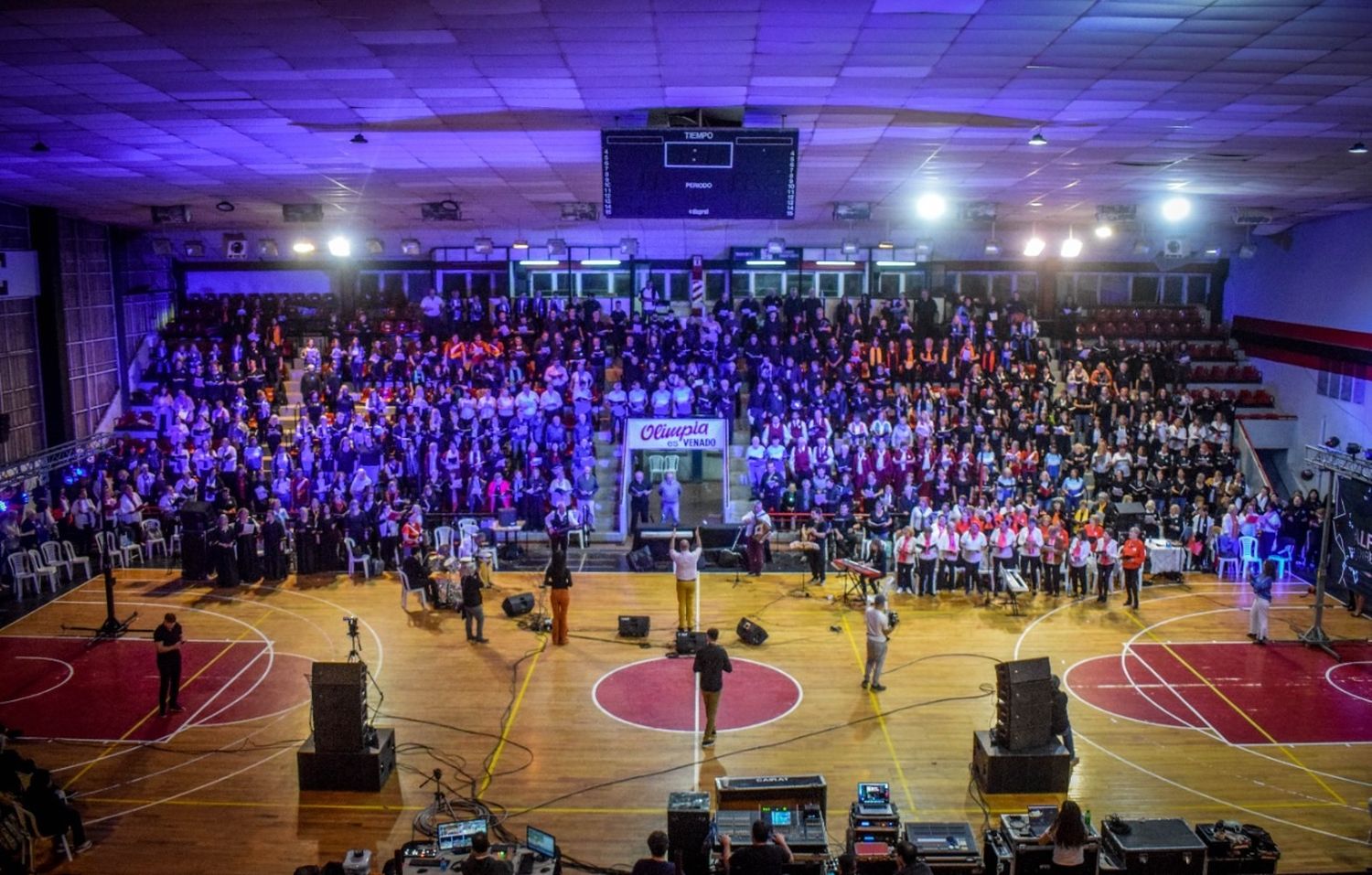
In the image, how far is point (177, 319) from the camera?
30.8 metres

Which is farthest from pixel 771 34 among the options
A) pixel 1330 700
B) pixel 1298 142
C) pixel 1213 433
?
pixel 1213 433

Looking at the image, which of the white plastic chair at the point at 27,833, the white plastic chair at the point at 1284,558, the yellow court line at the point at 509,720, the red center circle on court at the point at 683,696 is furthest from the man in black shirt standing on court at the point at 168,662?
the white plastic chair at the point at 1284,558

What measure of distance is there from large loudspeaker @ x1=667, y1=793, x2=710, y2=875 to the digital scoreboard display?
246 inches

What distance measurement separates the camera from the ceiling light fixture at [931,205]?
21438mm

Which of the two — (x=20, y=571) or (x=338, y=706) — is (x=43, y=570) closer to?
(x=20, y=571)

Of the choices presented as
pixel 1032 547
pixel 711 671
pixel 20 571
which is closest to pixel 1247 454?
pixel 1032 547

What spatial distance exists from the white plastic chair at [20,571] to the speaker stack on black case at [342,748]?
10.6 m

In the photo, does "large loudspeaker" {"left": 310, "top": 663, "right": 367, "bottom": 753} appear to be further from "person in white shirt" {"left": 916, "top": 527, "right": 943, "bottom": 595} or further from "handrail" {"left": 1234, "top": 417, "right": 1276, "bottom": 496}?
"handrail" {"left": 1234, "top": 417, "right": 1276, "bottom": 496}

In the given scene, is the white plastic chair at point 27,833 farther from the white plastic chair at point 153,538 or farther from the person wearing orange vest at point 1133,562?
the person wearing orange vest at point 1133,562

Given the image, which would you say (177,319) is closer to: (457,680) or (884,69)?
(457,680)

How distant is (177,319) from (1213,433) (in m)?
28.0

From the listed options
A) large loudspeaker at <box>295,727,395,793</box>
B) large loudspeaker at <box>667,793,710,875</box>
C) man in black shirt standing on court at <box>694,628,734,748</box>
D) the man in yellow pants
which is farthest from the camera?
the man in yellow pants

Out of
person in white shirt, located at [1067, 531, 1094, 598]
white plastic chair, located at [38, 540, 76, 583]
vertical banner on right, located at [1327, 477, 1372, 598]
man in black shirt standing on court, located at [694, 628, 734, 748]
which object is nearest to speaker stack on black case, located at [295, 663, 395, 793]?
man in black shirt standing on court, located at [694, 628, 734, 748]

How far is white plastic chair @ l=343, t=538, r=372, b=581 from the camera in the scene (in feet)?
67.6
